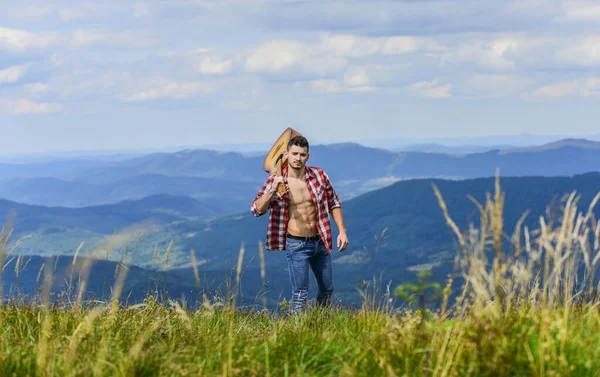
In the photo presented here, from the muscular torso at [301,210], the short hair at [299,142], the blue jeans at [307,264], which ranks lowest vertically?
Result: the blue jeans at [307,264]

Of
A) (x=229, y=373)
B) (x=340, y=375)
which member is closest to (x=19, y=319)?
(x=229, y=373)

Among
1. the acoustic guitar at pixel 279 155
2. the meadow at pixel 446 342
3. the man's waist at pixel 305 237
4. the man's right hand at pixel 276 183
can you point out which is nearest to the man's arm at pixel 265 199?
the man's right hand at pixel 276 183

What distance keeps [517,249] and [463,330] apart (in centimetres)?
55

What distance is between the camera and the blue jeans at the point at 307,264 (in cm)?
838

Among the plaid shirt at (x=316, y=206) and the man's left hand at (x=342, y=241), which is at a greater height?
the plaid shirt at (x=316, y=206)

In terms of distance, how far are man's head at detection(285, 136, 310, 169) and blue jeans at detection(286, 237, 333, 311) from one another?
0.92 m

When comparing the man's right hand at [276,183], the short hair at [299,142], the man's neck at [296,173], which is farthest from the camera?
the man's neck at [296,173]

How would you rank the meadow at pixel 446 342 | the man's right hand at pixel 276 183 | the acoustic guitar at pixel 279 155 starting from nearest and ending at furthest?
the meadow at pixel 446 342 → the man's right hand at pixel 276 183 → the acoustic guitar at pixel 279 155

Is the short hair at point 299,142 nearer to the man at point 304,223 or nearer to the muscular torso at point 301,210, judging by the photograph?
the man at point 304,223

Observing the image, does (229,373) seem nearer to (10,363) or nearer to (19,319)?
(10,363)

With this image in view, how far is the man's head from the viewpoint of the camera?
8.03 m

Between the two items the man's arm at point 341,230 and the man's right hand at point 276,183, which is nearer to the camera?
the man's right hand at point 276,183

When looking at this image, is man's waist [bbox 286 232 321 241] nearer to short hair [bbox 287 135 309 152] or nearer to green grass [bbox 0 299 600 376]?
short hair [bbox 287 135 309 152]

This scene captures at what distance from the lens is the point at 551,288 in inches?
194
